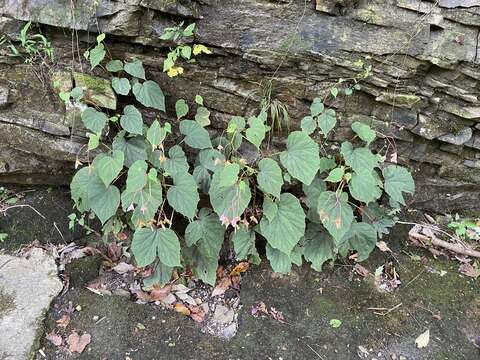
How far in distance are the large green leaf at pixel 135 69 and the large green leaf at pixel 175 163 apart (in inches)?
19.3

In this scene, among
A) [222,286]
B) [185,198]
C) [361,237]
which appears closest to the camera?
[185,198]

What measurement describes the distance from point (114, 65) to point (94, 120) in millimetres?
362

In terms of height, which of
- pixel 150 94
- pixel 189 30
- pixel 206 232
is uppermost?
pixel 189 30

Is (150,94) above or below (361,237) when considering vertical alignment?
above

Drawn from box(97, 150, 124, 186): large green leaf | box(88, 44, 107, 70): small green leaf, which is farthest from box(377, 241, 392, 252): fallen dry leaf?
box(88, 44, 107, 70): small green leaf

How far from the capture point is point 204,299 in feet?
9.47

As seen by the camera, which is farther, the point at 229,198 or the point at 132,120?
the point at 132,120

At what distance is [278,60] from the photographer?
2676mm

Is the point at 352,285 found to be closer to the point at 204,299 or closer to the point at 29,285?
the point at 204,299

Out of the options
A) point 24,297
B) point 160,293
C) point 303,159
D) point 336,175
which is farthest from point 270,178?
point 24,297

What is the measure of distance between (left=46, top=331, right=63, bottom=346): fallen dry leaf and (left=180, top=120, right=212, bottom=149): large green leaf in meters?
1.37

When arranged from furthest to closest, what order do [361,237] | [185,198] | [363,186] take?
[361,237]
[363,186]
[185,198]

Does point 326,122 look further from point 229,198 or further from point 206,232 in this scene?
point 206,232

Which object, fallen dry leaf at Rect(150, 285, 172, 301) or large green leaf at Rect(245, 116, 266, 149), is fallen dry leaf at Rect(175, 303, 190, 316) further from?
large green leaf at Rect(245, 116, 266, 149)
